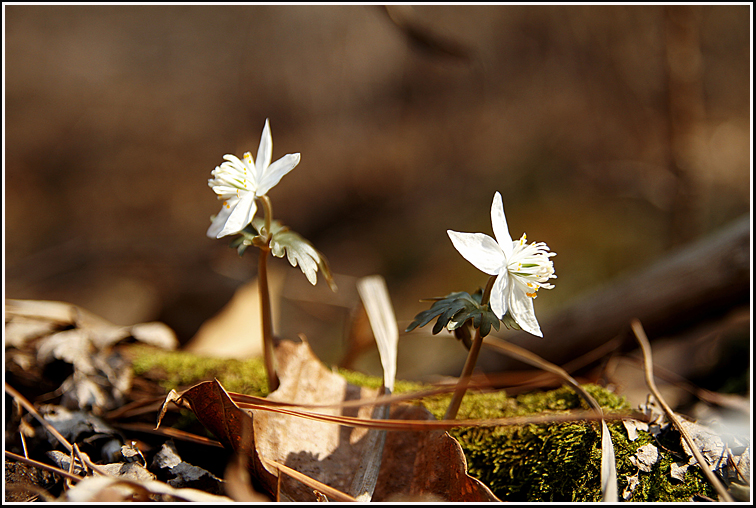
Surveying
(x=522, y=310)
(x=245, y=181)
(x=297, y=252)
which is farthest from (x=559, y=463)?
(x=245, y=181)

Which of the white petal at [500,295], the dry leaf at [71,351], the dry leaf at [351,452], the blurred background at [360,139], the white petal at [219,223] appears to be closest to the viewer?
the white petal at [500,295]

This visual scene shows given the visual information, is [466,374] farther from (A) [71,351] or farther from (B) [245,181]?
(A) [71,351]

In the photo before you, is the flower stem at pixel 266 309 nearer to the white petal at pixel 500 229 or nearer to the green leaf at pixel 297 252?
the green leaf at pixel 297 252

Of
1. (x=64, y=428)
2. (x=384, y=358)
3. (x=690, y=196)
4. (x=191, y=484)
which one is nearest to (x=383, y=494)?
(x=384, y=358)

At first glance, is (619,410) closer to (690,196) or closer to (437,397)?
(437,397)

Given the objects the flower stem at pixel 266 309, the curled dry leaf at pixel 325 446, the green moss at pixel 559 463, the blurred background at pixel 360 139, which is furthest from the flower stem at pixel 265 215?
the blurred background at pixel 360 139

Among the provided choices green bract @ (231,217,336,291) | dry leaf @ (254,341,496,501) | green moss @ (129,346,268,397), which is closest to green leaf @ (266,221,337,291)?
green bract @ (231,217,336,291)

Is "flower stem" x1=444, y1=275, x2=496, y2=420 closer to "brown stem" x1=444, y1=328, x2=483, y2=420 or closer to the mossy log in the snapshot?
"brown stem" x1=444, y1=328, x2=483, y2=420
